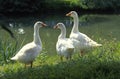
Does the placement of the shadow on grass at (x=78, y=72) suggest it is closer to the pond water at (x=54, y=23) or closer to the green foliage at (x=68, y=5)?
the pond water at (x=54, y=23)

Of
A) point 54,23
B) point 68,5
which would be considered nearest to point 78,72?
point 54,23

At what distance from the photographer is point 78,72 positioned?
23.7ft

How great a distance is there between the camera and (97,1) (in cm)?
3334

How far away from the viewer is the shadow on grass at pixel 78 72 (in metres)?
7.10

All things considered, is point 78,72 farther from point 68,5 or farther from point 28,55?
point 68,5

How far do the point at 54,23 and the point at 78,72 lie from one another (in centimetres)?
2040

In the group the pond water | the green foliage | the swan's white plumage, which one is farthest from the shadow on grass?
the green foliage

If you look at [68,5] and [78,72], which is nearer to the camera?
[78,72]

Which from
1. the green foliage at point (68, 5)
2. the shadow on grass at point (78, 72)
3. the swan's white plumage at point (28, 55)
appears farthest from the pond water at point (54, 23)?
the shadow on grass at point (78, 72)

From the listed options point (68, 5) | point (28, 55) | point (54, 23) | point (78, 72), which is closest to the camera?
point (78, 72)

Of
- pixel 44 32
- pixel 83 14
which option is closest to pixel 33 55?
pixel 44 32

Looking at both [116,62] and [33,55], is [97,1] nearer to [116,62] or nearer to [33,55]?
[33,55]

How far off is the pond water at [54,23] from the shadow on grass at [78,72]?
11115mm

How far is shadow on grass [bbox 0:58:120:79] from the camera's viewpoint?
23.3ft
